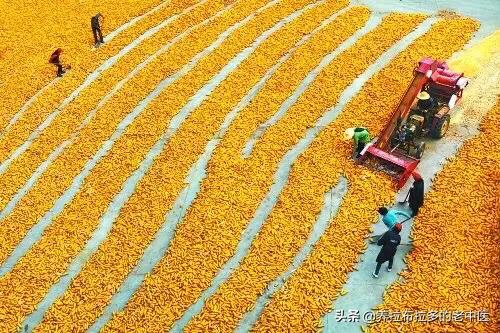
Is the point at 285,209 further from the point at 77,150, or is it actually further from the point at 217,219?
the point at 77,150

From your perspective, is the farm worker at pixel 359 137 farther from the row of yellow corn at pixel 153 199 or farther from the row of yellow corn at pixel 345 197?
the row of yellow corn at pixel 153 199

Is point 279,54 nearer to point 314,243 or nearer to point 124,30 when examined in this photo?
point 124,30

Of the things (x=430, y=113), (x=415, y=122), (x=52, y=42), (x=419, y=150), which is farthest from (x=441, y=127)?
(x=52, y=42)

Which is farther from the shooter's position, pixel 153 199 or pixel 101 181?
pixel 101 181

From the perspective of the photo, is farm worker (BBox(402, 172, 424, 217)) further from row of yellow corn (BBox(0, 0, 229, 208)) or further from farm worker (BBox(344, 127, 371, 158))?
row of yellow corn (BBox(0, 0, 229, 208))

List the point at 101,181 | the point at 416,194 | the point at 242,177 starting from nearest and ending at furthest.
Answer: the point at 416,194, the point at 242,177, the point at 101,181

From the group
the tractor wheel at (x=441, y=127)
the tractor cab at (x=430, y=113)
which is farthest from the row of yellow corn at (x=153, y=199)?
the tractor wheel at (x=441, y=127)
